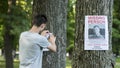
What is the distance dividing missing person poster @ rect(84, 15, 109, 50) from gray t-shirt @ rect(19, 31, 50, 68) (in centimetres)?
92

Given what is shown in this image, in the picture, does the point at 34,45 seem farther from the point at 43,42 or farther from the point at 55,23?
the point at 55,23

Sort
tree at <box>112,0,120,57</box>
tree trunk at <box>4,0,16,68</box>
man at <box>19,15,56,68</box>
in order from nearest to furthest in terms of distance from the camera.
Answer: man at <box>19,15,56,68</box>
tree trunk at <box>4,0,16,68</box>
tree at <box>112,0,120,57</box>

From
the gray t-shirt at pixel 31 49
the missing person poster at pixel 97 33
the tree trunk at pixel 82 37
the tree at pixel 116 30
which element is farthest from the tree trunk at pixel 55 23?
the tree at pixel 116 30

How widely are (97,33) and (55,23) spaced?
3.51 meters

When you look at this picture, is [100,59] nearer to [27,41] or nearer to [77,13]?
[77,13]

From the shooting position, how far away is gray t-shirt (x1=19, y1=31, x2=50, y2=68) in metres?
5.92

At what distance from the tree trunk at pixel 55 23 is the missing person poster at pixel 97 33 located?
3.18 m

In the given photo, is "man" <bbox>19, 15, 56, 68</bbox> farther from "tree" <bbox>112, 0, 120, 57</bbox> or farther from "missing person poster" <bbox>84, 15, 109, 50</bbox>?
"tree" <bbox>112, 0, 120, 57</bbox>

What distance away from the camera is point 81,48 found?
5.45m

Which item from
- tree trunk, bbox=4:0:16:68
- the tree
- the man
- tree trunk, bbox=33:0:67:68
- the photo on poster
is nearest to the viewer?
the photo on poster

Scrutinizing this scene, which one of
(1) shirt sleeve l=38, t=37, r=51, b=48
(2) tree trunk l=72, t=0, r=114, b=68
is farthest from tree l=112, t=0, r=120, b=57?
(2) tree trunk l=72, t=0, r=114, b=68

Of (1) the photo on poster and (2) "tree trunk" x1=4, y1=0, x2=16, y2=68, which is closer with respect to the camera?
(1) the photo on poster

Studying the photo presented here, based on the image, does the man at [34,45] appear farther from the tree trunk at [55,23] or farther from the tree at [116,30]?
the tree at [116,30]

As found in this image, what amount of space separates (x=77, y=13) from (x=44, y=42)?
0.77 meters
